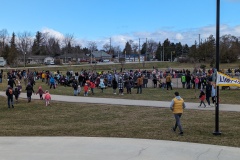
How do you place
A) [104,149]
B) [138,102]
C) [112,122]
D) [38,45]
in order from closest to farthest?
1. [104,149]
2. [112,122]
3. [138,102]
4. [38,45]

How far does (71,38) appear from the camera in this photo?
463 feet

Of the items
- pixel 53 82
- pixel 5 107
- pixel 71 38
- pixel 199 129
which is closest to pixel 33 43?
pixel 71 38

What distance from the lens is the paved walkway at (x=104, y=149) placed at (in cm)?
867

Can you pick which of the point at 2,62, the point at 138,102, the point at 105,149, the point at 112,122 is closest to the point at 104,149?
the point at 105,149

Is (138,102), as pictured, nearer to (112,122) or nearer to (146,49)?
(112,122)

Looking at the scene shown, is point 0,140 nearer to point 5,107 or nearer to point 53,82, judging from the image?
point 5,107

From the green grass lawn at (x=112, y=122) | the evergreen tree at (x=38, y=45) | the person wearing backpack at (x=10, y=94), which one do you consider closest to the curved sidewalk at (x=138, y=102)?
the green grass lawn at (x=112, y=122)

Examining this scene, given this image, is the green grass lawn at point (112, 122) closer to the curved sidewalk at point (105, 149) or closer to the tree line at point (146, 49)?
the curved sidewalk at point (105, 149)

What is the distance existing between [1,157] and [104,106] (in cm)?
1131

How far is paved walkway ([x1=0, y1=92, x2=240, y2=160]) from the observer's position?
867 centimetres

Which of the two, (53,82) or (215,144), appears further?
(53,82)

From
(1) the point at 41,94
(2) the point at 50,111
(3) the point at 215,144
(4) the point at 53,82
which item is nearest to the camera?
(3) the point at 215,144

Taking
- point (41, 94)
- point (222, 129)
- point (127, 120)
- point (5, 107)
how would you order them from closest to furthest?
point (222, 129) → point (127, 120) → point (5, 107) → point (41, 94)

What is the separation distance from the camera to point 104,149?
9.59 metres
